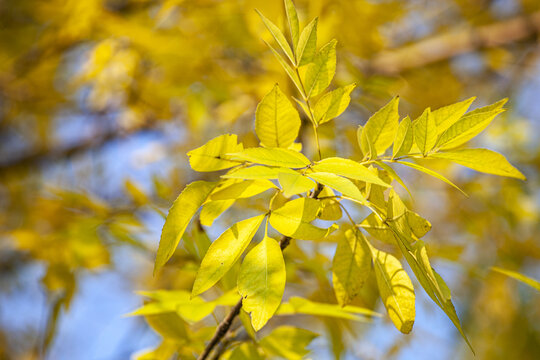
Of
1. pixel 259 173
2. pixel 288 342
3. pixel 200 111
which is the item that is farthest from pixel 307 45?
pixel 200 111

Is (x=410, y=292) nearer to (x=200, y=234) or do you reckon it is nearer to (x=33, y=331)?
(x=200, y=234)

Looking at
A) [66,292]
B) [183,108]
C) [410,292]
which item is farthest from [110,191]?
[410,292]

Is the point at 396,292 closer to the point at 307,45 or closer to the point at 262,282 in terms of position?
the point at 262,282

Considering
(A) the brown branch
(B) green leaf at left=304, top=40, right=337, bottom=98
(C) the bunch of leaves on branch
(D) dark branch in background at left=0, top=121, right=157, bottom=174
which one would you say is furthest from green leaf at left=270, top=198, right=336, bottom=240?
(D) dark branch in background at left=0, top=121, right=157, bottom=174

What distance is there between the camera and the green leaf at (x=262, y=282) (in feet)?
1.01

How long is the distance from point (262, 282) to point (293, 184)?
0.29 ft

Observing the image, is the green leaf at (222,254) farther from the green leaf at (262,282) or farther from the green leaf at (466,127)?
the green leaf at (466,127)

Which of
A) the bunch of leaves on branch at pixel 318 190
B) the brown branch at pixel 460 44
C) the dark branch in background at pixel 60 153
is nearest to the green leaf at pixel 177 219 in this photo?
the bunch of leaves on branch at pixel 318 190

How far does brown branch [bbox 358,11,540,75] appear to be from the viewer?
4.14ft

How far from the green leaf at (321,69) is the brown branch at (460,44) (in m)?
0.94

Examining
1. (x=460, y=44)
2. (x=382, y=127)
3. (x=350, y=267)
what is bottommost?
(x=460, y=44)

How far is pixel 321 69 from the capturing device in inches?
14.2

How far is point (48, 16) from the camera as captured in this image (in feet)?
3.99

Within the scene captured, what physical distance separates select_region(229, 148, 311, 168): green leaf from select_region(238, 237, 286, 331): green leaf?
0.07 metres
